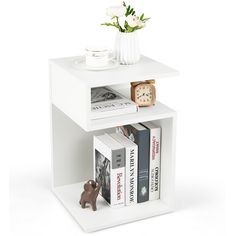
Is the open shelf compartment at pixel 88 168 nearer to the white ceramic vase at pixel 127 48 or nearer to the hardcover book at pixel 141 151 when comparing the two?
the hardcover book at pixel 141 151

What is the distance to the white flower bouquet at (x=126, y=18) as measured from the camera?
3.25m

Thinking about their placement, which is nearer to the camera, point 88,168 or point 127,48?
point 127,48

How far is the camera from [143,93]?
10.7ft

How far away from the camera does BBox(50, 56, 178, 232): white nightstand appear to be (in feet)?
10.2

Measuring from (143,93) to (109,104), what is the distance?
16 cm

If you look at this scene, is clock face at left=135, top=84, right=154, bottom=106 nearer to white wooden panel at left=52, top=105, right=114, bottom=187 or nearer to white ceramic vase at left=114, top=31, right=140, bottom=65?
white ceramic vase at left=114, top=31, right=140, bottom=65

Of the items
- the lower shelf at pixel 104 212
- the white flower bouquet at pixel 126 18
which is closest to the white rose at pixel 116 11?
the white flower bouquet at pixel 126 18

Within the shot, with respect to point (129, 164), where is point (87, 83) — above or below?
above

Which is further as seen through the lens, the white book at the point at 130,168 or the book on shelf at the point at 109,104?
the white book at the point at 130,168

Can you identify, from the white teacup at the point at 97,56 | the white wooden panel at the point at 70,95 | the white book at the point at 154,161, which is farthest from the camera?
the white book at the point at 154,161

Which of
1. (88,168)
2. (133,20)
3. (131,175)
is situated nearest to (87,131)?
(131,175)

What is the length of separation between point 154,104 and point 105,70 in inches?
10.7

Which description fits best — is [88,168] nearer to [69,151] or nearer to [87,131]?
[69,151]

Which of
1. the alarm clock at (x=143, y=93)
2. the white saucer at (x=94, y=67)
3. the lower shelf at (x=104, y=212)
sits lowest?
the lower shelf at (x=104, y=212)
